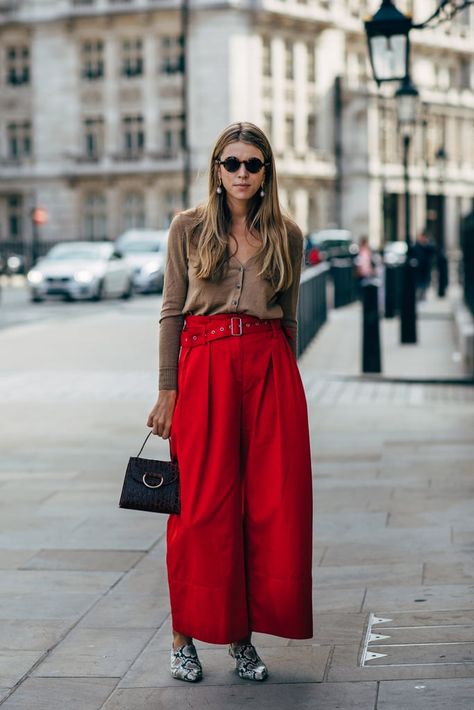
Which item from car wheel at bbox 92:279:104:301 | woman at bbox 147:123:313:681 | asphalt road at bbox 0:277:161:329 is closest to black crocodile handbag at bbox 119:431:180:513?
woman at bbox 147:123:313:681

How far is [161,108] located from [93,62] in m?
4.35

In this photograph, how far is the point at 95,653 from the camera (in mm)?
4984

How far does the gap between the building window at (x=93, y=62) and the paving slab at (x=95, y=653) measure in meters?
69.5

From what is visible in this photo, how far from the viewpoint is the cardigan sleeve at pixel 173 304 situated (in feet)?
15.3

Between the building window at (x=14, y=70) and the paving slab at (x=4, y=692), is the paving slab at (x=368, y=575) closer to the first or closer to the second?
the paving slab at (x=4, y=692)

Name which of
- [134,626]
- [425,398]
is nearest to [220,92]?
[425,398]

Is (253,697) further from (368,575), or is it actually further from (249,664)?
(368,575)

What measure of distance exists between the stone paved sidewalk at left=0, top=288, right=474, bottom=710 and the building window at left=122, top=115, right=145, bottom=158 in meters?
→ 60.8

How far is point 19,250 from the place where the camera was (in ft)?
201

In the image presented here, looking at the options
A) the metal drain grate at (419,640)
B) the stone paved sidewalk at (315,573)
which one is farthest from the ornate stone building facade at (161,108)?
the metal drain grate at (419,640)

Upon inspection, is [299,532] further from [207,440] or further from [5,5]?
[5,5]

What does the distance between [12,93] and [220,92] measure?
11538mm

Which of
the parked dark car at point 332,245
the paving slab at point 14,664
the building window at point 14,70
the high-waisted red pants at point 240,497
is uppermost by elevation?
the building window at point 14,70

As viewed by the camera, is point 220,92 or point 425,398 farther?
point 220,92
